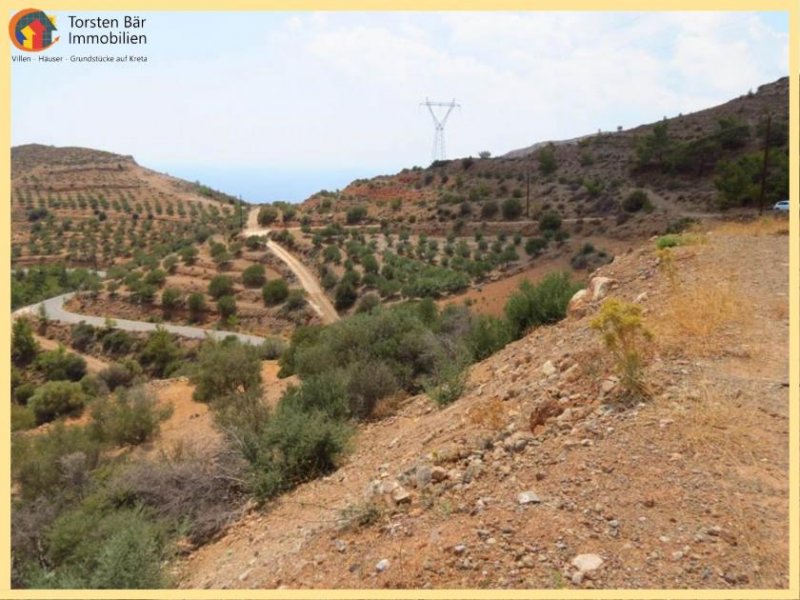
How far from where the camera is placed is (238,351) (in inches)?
666

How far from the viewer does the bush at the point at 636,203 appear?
137 ft

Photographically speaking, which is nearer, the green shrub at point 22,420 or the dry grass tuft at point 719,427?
the dry grass tuft at point 719,427

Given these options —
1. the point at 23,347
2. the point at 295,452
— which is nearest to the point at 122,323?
the point at 23,347

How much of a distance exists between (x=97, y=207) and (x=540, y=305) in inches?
3103

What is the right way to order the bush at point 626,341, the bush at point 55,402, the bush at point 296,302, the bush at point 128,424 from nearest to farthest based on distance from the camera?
the bush at point 626,341 < the bush at point 128,424 < the bush at point 55,402 < the bush at point 296,302

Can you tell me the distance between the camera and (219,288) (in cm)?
4162

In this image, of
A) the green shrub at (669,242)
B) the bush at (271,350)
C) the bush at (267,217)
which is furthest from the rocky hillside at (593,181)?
the green shrub at (669,242)

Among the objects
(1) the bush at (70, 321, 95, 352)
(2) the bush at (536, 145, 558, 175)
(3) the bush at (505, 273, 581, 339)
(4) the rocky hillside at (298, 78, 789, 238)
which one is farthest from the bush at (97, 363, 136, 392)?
(2) the bush at (536, 145, 558, 175)

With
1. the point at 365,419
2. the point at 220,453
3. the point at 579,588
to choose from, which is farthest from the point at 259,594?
the point at 365,419

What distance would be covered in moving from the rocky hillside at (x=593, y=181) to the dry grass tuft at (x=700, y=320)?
1203 inches

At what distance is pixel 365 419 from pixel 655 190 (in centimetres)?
4437

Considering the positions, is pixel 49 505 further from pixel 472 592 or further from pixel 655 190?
pixel 655 190

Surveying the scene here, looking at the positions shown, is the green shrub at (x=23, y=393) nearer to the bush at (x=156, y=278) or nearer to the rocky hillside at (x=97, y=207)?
the bush at (x=156, y=278)

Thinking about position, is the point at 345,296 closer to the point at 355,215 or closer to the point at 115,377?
the point at 115,377
